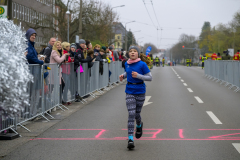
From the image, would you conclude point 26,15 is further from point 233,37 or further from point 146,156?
point 146,156

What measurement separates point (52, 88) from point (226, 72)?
1208 centimetres

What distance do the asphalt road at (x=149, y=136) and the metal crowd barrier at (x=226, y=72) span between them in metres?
5.90

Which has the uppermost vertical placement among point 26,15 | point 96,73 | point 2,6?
point 26,15

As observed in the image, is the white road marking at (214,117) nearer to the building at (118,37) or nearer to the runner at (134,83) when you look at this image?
the runner at (134,83)

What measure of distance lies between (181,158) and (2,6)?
773 centimetres

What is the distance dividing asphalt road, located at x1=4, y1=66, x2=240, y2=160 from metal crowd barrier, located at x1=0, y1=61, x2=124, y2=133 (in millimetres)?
579

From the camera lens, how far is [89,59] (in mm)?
12492

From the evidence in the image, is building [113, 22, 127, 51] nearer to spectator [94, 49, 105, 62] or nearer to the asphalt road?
spectator [94, 49, 105, 62]

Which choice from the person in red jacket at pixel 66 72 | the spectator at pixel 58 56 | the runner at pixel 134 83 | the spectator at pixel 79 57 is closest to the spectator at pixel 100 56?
the spectator at pixel 79 57

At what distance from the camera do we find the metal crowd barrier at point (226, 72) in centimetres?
1616

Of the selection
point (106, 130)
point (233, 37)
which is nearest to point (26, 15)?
point (233, 37)

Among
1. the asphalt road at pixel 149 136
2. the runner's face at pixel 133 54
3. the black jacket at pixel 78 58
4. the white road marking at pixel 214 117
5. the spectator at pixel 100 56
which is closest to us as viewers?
the asphalt road at pixel 149 136

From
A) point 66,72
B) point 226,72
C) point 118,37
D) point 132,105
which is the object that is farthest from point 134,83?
point 118,37

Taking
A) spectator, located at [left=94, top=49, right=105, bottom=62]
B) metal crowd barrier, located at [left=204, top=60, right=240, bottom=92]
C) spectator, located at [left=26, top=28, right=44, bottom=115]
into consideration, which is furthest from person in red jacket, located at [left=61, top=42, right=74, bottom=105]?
metal crowd barrier, located at [left=204, top=60, right=240, bottom=92]
